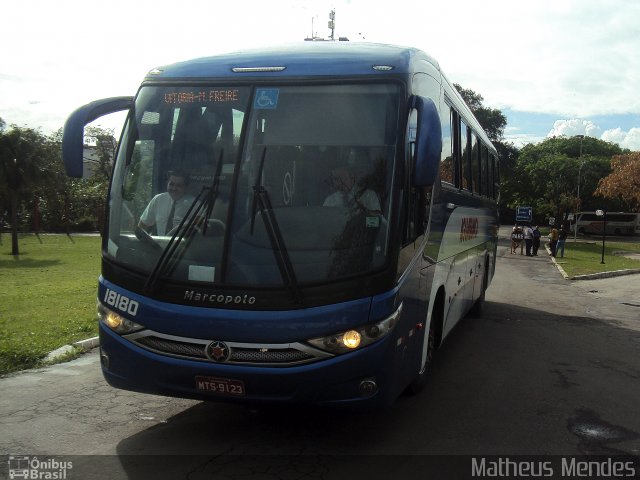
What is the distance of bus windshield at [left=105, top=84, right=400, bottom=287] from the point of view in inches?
177

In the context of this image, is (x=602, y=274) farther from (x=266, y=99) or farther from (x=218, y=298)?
(x=218, y=298)

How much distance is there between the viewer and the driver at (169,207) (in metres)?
4.68

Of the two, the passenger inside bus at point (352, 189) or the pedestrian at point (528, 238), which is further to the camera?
the pedestrian at point (528, 238)

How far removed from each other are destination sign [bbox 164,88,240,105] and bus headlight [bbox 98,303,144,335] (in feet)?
5.56

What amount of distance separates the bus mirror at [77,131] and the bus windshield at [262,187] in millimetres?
562

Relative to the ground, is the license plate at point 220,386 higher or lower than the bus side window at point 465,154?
lower

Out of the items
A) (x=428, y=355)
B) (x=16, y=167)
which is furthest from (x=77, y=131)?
(x=16, y=167)

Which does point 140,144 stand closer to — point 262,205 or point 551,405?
point 262,205

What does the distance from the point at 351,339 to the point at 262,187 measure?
1.26 meters

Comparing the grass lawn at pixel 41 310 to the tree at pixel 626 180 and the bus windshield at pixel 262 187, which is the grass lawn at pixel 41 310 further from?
the tree at pixel 626 180

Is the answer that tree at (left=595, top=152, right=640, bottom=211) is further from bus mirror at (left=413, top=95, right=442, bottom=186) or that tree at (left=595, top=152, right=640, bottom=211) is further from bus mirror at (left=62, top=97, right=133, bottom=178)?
bus mirror at (left=62, top=97, right=133, bottom=178)

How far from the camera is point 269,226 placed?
452cm
